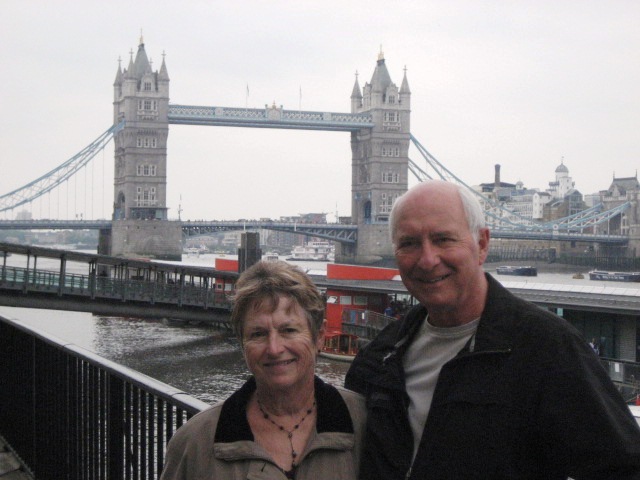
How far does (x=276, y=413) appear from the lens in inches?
63.6

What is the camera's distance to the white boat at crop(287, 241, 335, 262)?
68.0m

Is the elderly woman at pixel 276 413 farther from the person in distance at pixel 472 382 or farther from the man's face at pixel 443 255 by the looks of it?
the man's face at pixel 443 255

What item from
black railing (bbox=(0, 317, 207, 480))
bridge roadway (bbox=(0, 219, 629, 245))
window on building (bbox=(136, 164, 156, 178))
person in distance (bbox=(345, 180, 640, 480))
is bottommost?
black railing (bbox=(0, 317, 207, 480))

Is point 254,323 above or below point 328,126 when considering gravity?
below

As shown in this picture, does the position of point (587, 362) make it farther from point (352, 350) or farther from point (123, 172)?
point (123, 172)

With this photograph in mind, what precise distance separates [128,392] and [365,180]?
188 feet

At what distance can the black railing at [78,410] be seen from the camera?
2.35m

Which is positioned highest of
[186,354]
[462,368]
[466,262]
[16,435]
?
[466,262]

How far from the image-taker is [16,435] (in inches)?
150

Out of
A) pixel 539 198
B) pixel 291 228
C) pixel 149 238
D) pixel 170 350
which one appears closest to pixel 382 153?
pixel 291 228

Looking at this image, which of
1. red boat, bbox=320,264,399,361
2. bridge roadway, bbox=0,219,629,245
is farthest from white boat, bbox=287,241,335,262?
red boat, bbox=320,264,399,361

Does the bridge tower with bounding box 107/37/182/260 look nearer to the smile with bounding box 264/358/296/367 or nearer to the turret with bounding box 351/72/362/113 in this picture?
the turret with bounding box 351/72/362/113

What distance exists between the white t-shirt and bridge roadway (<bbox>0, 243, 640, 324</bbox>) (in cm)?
1308

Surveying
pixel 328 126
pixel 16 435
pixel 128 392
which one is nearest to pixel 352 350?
pixel 16 435
